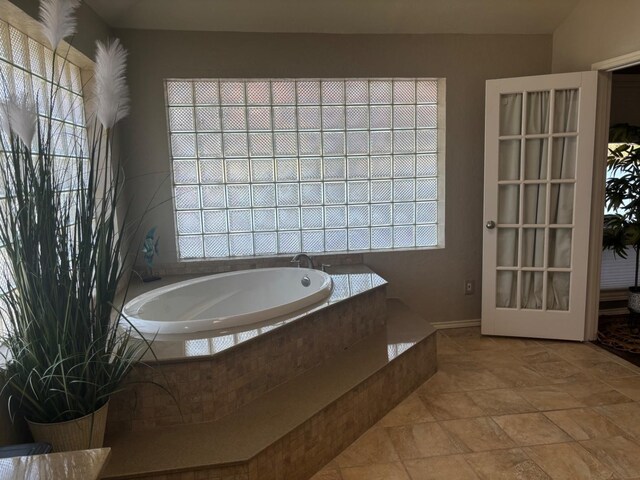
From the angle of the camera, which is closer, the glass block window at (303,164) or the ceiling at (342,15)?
the ceiling at (342,15)

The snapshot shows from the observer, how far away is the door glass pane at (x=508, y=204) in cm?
342

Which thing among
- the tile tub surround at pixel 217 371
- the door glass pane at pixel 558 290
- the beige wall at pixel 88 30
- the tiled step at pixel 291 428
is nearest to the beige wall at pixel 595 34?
the door glass pane at pixel 558 290

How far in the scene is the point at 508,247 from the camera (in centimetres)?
348

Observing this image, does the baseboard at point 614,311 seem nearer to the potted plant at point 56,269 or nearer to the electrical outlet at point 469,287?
the electrical outlet at point 469,287

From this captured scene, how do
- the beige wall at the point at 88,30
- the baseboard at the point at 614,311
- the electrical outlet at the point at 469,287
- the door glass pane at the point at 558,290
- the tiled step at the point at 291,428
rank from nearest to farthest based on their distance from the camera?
the tiled step at the point at 291,428 < the beige wall at the point at 88,30 < the door glass pane at the point at 558,290 < the electrical outlet at the point at 469,287 < the baseboard at the point at 614,311

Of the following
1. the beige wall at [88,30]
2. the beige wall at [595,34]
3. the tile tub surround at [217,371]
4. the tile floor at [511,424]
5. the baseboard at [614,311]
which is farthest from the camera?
the baseboard at [614,311]

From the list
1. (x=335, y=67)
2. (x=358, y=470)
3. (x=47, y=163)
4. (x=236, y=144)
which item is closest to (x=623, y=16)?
(x=335, y=67)

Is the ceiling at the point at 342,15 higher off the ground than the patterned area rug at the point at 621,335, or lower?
higher

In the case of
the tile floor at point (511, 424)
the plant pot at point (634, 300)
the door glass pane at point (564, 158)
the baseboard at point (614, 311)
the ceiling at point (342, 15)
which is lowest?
the tile floor at point (511, 424)

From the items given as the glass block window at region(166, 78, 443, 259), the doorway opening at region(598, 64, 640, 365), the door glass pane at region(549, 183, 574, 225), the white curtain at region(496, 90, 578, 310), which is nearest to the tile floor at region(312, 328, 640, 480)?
the white curtain at region(496, 90, 578, 310)

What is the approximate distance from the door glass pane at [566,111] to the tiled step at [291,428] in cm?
183

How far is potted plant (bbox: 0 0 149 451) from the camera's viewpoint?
56.5 inches

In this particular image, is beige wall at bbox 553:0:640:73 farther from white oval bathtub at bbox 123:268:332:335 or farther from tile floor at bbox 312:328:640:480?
white oval bathtub at bbox 123:268:332:335

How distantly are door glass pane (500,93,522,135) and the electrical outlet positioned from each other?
1191mm
